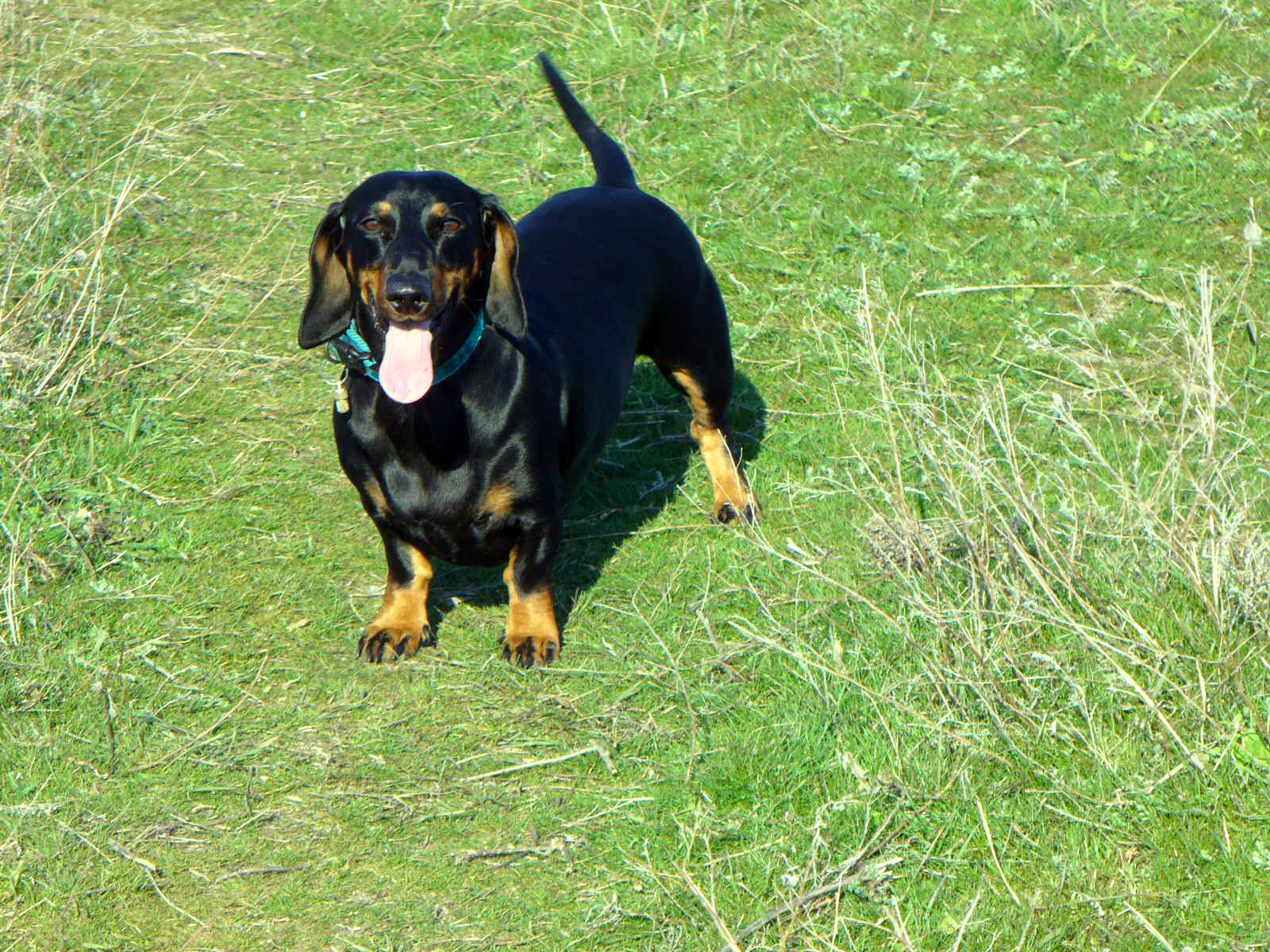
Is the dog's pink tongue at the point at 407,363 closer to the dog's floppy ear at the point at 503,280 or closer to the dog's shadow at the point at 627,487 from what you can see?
the dog's floppy ear at the point at 503,280

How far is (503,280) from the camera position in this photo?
4.05 m

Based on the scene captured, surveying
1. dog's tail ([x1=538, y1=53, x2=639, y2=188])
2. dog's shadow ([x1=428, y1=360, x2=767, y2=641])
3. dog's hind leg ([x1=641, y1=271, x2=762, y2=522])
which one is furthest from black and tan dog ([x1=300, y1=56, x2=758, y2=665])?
dog's tail ([x1=538, y1=53, x2=639, y2=188])

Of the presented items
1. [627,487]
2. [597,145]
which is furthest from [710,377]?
[597,145]

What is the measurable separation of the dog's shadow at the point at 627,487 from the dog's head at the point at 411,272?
103cm

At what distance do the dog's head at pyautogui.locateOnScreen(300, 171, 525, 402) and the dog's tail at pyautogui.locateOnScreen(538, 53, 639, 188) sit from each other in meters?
1.29

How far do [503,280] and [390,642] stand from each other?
1149 millimetres

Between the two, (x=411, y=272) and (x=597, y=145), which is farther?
(x=597, y=145)

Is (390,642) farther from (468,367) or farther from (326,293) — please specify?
(326,293)

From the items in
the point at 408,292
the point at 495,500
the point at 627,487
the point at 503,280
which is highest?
the point at 408,292

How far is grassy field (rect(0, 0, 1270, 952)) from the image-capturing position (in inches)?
135

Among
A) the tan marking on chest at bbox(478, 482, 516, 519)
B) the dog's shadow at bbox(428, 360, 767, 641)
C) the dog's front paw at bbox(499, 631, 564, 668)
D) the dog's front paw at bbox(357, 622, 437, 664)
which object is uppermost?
the tan marking on chest at bbox(478, 482, 516, 519)

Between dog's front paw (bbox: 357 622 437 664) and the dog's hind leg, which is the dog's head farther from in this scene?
the dog's hind leg

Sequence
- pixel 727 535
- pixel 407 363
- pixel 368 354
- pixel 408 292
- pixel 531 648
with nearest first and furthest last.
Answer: pixel 408 292 < pixel 407 363 < pixel 368 354 < pixel 531 648 < pixel 727 535

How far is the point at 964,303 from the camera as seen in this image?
6.11 m
